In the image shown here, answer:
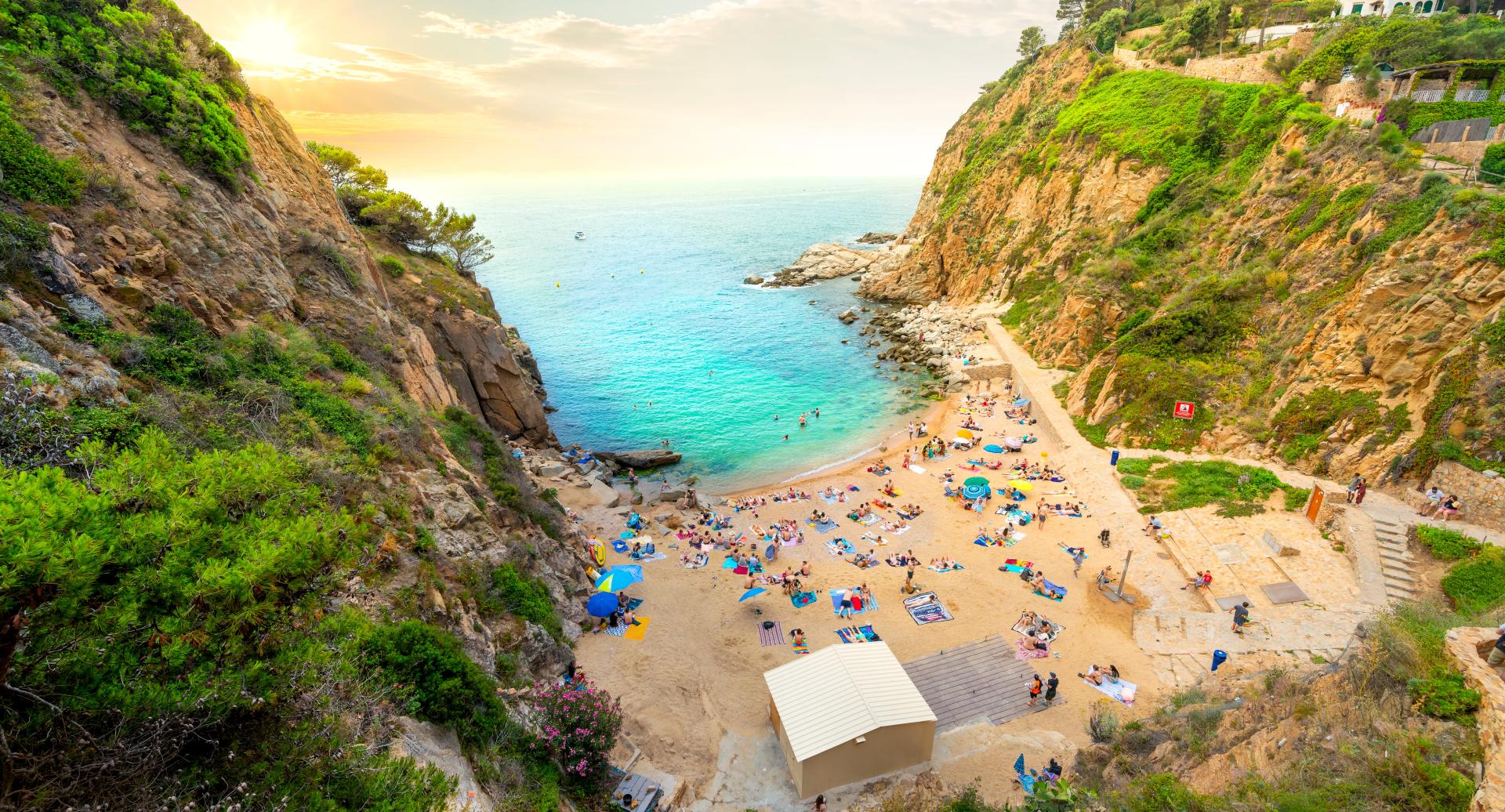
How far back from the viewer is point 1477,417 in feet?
Answer: 57.1

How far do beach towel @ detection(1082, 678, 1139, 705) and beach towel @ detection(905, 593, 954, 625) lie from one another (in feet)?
15.6

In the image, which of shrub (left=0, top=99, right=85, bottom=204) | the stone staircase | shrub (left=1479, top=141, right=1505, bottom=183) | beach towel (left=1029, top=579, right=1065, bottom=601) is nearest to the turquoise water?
beach towel (left=1029, top=579, right=1065, bottom=601)

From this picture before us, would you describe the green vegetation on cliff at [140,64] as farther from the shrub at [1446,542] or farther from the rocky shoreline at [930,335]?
the rocky shoreline at [930,335]

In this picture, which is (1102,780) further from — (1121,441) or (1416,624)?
(1121,441)

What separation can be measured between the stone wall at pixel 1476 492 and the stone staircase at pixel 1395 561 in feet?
5.38

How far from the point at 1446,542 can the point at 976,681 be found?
1360 cm

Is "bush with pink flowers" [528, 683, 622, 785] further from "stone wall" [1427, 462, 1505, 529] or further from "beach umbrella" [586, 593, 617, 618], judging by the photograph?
"stone wall" [1427, 462, 1505, 529]

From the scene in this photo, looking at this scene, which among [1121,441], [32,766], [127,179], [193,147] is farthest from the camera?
[1121,441]

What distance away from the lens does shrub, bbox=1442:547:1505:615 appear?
46.4 ft

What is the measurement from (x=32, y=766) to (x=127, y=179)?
17.0m

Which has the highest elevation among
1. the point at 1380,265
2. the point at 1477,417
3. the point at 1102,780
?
the point at 1380,265

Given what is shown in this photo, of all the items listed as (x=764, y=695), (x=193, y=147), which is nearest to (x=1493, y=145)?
(x=764, y=695)

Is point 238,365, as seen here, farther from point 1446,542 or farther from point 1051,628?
point 1446,542

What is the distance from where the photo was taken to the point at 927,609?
20.3 m
